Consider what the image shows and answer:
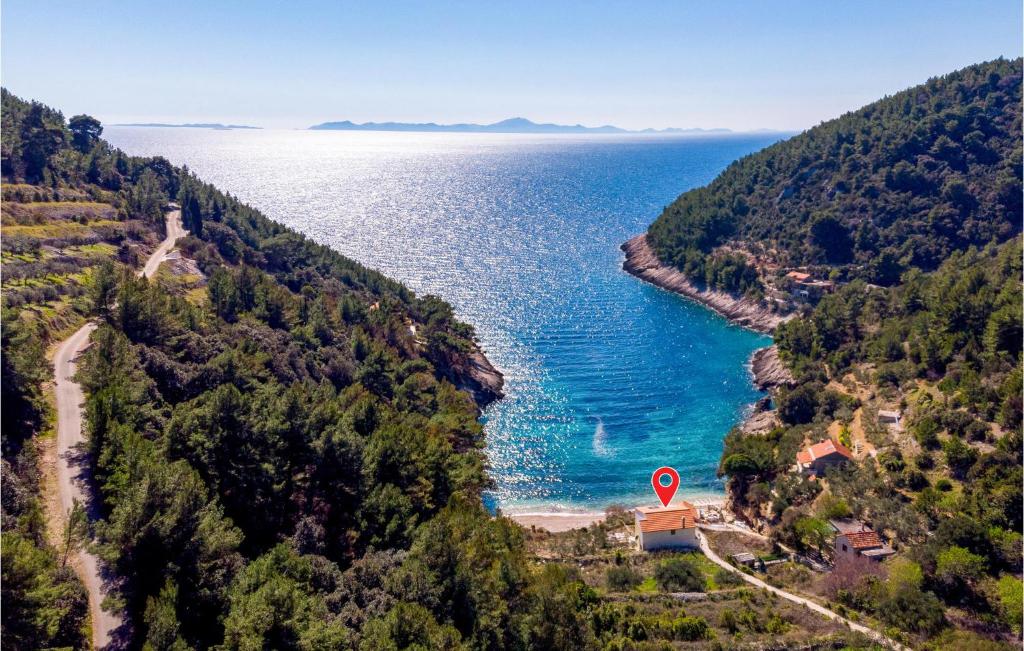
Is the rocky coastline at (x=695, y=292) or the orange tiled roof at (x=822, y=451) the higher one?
the rocky coastline at (x=695, y=292)

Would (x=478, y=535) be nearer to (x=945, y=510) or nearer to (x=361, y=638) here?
(x=361, y=638)

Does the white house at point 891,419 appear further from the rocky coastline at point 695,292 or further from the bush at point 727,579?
the rocky coastline at point 695,292

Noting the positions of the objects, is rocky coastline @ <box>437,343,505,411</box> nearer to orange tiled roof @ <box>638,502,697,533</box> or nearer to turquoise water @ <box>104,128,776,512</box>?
turquoise water @ <box>104,128,776,512</box>

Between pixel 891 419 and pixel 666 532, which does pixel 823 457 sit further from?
pixel 666 532

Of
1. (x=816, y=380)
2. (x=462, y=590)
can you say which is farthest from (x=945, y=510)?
(x=462, y=590)

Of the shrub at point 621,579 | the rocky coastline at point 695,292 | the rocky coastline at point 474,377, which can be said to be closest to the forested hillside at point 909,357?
the rocky coastline at point 695,292

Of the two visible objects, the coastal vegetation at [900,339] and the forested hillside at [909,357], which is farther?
the coastal vegetation at [900,339]
